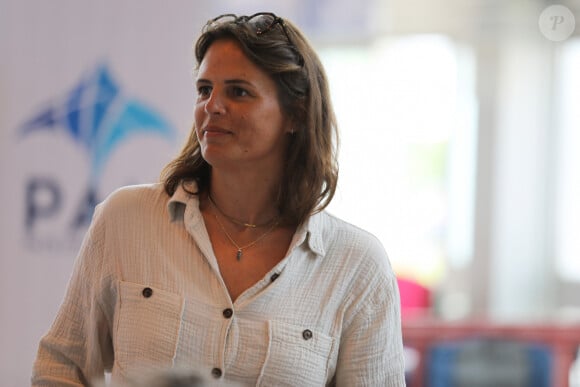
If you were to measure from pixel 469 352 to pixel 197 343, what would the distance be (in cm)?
340

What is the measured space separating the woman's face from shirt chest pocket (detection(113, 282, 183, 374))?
0.34 meters

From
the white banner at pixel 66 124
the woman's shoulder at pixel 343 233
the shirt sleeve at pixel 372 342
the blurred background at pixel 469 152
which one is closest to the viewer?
the shirt sleeve at pixel 372 342

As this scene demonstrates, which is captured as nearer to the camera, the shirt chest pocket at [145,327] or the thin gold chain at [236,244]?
the shirt chest pocket at [145,327]

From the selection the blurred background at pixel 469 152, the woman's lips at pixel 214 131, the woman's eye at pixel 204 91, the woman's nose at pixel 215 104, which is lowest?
the blurred background at pixel 469 152

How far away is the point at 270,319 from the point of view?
2.17 meters

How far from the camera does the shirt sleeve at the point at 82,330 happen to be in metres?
2.19

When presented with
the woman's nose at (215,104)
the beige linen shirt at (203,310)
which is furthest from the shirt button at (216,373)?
the woman's nose at (215,104)

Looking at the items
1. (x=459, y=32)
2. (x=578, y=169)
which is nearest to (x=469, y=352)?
(x=578, y=169)

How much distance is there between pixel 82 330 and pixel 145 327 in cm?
19

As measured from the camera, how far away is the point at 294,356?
2.17 metres

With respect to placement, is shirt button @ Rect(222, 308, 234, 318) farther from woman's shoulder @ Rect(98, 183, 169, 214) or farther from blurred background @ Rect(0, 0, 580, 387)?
blurred background @ Rect(0, 0, 580, 387)

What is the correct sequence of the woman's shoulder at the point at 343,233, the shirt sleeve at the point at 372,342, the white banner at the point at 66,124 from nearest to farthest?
1. the shirt sleeve at the point at 372,342
2. the woman's shoulder at the point at 343,233
3. the white banner at the point at 66,124

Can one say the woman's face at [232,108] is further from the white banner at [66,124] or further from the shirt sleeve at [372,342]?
the white banner at [66,124]

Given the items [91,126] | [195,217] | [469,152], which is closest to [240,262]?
[195,217]
